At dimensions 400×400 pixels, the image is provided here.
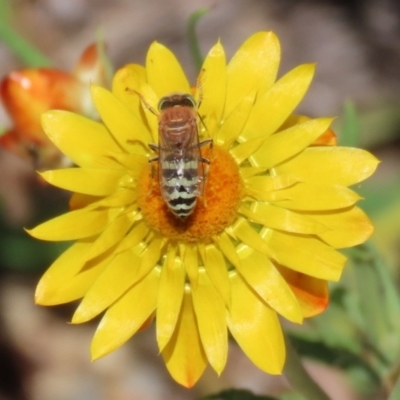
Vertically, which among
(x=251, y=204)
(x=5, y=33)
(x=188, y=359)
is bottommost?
(x=188, y=359)

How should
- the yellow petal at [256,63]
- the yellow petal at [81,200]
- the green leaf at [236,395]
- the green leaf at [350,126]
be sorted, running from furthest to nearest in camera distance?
the green leaf at [350,126] < the green leaf at [236,395] < the yellow petal at [81,200] < the yellow petal at [256,63]

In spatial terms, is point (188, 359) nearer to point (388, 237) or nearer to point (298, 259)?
point (298, 259)

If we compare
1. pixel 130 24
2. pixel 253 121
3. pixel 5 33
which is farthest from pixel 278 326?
pixel 130 24

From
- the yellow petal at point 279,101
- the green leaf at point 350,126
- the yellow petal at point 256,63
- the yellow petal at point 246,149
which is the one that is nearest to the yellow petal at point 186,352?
the yellow petal at point 246,149

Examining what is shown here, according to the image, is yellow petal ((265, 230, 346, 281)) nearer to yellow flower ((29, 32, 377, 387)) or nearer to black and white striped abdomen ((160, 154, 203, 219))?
yellow flower ((29, 32, 377, 387))

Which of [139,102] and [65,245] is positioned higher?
[139,102]

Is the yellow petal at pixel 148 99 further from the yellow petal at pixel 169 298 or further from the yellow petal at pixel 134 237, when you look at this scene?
the yellow petal at pixel 169 298
